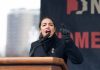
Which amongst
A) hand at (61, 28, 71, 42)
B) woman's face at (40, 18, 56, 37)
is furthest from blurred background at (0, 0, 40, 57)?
hand at (61, 28, 71, 42)

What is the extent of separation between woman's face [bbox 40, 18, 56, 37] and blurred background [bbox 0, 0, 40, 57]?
100 cm

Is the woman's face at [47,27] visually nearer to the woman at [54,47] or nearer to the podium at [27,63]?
the woman at [54,47]

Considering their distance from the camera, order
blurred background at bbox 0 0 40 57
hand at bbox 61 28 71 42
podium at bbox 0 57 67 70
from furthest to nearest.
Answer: blurred background at bbox 0 0 40 57 < hand at bbox 61 28 71 42 < podium at bbox 0 57 67 70

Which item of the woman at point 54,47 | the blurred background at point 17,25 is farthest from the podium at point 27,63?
the blurred background at point 17,25

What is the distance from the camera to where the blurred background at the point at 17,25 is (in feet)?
10.8

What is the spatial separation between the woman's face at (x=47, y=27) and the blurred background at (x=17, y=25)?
3.29ft

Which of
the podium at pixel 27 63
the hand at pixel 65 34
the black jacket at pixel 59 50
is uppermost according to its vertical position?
the hand at pixel 65 34

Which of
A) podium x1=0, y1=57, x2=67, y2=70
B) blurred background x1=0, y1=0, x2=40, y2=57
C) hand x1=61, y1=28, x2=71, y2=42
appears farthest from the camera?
blurred background x1=0, y1=0, x2=40, y2=57

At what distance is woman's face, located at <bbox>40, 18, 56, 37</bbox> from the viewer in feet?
7.11

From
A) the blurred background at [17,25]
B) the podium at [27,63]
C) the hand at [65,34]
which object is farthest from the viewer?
the blurred background at [17,25]

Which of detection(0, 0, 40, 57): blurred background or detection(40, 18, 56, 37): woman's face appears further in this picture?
detection(0, 0, 40, 57): blurred background

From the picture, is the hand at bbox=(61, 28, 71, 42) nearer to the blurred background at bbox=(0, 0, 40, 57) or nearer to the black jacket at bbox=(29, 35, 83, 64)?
the black jacket at bbox=(29, 35, 83, 64)

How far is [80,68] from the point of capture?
10.5 ft

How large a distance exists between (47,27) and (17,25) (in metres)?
1.18
